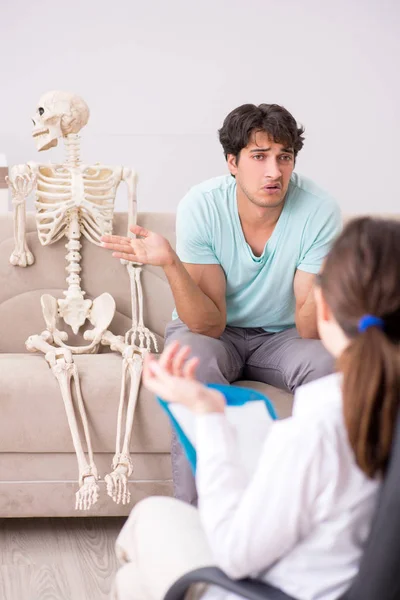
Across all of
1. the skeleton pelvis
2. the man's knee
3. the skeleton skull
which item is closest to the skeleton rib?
the skeleton skull

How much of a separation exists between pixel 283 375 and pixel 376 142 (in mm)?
3049

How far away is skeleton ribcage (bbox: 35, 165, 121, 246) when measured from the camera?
9.46ft

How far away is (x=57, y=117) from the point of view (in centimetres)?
300

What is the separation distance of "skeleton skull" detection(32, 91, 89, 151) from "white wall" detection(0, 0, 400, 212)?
1.76m

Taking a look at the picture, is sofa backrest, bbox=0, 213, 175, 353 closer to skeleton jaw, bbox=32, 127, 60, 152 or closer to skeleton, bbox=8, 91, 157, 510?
skeleton, bbox=8, 91, 157, 510

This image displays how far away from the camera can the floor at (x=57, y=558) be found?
82.7 inches

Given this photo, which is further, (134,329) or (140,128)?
(140,128)

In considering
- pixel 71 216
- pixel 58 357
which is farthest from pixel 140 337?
pixel 71 216

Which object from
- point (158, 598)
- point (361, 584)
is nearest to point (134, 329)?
point (158, 598)

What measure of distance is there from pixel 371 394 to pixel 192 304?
1.42m

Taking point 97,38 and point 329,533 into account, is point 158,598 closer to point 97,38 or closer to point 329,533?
point 329,533

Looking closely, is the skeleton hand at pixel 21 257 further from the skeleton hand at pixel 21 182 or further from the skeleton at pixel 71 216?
the skeleton hand at pixel 21 182

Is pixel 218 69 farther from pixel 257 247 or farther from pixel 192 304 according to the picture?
pixel 192 304

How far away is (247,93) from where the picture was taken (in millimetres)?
4961
